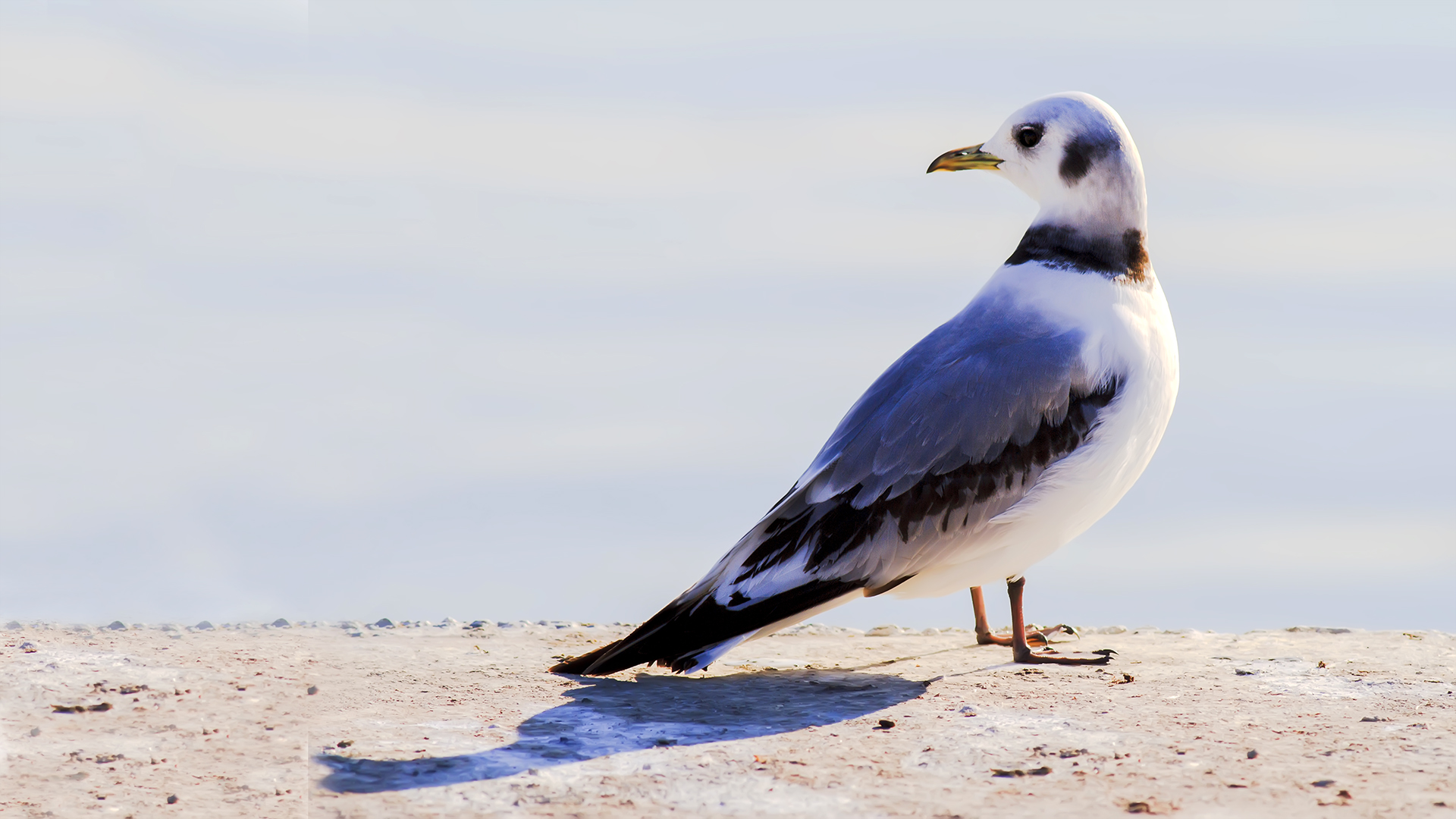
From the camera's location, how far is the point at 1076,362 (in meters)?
Result: 7.07

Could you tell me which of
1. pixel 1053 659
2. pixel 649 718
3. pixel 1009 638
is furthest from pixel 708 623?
pixel 1009 638

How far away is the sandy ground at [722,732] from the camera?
533cm

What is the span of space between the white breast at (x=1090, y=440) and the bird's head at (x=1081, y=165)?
0.39 metres

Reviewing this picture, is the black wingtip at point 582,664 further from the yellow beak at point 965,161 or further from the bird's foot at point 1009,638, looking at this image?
the yellow beak at point 965,161

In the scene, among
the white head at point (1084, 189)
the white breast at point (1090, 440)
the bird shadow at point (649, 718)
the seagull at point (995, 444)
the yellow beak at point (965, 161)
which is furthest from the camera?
the yellow beak at point (965, 161)

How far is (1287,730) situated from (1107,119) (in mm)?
3377

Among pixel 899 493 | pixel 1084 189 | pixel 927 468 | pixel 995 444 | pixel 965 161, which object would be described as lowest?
pixel 899 493

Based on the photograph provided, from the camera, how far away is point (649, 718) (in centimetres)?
627

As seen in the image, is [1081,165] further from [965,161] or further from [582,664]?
[582,664]

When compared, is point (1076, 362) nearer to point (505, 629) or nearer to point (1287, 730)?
point (1287, 730)

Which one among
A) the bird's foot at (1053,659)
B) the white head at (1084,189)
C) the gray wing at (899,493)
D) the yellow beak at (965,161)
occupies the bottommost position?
the bird's foot at (1053,659)

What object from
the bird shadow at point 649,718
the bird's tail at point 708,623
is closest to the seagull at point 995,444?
the bird's tail at point 708,623

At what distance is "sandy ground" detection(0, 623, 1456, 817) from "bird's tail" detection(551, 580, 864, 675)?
0.57 ft

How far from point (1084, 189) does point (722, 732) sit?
3.60m
